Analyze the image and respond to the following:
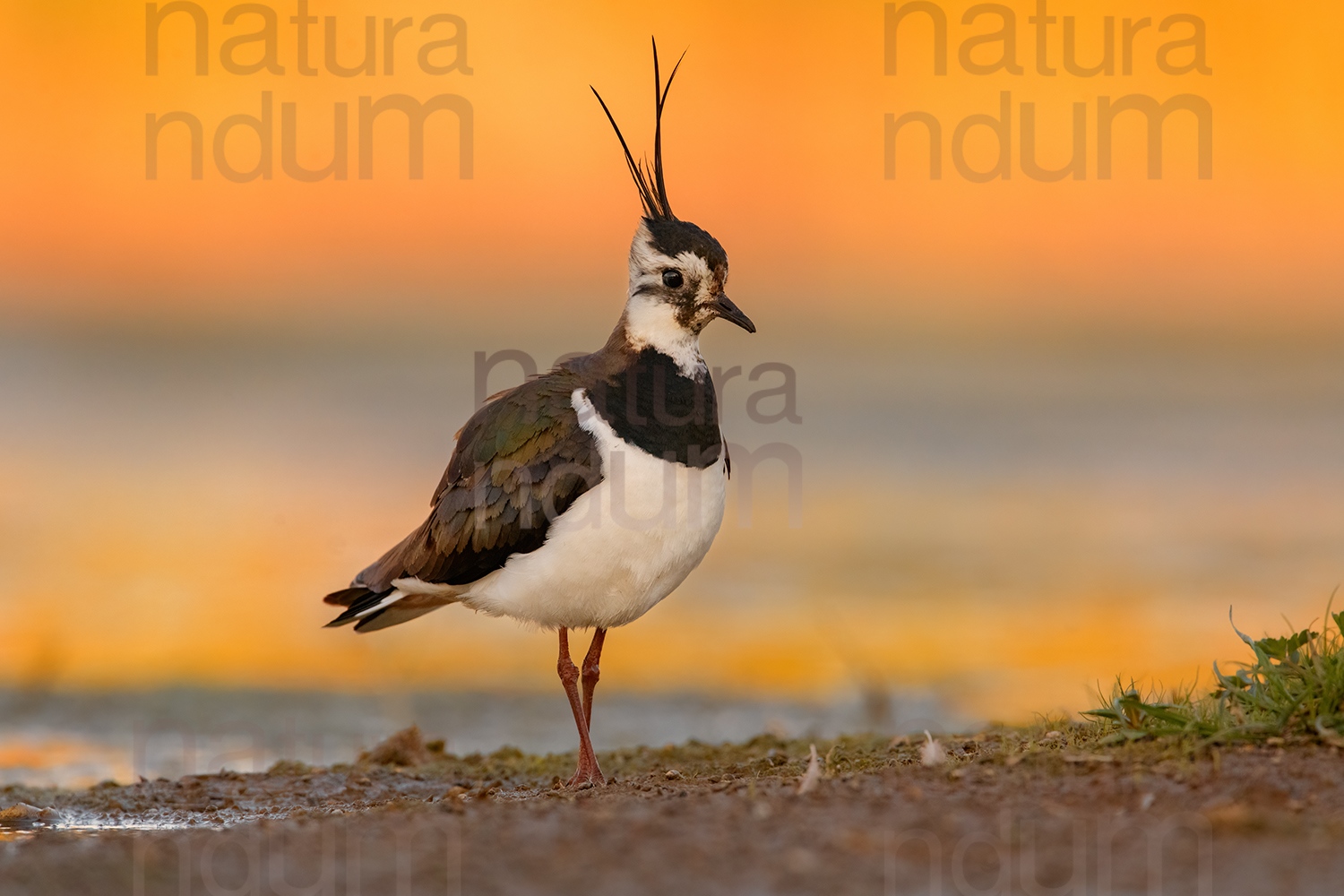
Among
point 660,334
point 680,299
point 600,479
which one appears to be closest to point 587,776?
point 600,479

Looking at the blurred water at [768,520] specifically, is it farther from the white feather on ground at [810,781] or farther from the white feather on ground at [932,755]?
the white feather on ground at [810,781]

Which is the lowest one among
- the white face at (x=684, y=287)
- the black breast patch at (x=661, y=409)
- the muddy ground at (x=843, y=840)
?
the muddy ground at (x=843, y=840)

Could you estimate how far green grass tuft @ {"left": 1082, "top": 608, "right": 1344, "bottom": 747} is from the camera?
4676 mm

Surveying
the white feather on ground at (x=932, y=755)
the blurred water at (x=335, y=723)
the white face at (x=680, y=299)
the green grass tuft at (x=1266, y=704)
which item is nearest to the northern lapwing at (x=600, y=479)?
the white face at (x=680, y=299)

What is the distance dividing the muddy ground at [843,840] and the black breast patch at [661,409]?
4.77 feet

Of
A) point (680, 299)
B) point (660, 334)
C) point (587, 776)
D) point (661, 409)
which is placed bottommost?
point (587, 776)

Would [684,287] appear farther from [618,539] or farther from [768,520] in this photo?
[768,520]

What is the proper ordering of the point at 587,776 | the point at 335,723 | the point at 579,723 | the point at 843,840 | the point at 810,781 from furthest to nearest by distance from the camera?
the point at 335,723
the point at 579,723
the point at 587,776
the point at 810,781
the point at 843,840

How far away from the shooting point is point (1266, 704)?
189 inches

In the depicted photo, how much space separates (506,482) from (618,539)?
0.57m

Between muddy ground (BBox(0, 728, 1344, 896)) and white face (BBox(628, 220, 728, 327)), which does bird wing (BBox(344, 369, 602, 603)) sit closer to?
white face (BBox(628, 220, 728, 327))

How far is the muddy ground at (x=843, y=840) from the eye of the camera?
12.5 feet

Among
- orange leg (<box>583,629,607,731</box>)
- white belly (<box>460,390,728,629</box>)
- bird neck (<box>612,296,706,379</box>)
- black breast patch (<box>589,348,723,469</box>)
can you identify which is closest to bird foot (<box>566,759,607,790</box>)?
orange leg (<box>583,629,607,731</box>)

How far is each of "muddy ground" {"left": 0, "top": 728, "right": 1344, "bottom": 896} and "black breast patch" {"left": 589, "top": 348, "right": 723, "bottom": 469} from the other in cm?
145
